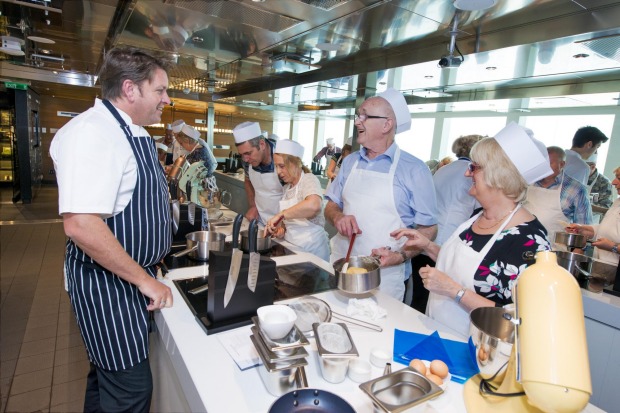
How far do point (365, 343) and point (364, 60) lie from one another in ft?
11.4

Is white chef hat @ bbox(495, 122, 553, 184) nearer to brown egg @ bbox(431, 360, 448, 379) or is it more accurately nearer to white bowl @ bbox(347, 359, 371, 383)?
brown egg @ bbox(431, 360, 448, 379)

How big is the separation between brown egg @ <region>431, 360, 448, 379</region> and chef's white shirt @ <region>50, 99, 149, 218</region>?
43.5 inches

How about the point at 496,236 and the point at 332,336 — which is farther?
the point at 496,236

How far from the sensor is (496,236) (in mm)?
1374

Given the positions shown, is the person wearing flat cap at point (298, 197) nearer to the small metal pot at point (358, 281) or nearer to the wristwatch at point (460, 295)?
the small metal pot at point (358, 281)

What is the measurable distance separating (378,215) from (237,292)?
3.37 ft

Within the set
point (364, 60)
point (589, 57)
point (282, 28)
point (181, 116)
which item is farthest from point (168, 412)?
point (181, 116)

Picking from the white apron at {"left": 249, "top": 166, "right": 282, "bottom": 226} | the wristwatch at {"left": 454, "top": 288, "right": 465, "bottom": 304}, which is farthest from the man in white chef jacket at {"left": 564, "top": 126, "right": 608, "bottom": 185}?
the wristwatch at {"left": 454, "top": 288, "right": 465, "bottom": 304}

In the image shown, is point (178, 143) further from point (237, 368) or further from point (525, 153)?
point (525, 153)

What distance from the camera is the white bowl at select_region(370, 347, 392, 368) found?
3.51 ft

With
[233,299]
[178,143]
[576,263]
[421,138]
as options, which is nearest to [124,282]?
[233,299]

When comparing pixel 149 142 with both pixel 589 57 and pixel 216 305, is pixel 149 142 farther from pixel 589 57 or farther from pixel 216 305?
pixel 589 57

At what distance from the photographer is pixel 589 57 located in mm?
3057

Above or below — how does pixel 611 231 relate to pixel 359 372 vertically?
above
